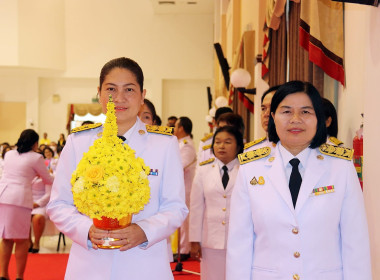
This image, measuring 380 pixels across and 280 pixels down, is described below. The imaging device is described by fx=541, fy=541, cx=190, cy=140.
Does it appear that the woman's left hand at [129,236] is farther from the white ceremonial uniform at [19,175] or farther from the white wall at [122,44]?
the white wall at [122,44]

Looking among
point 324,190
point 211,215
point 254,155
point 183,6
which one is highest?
point 183,6

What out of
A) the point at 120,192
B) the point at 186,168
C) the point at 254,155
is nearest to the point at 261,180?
the point at 254,155

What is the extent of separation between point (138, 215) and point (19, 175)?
420cm

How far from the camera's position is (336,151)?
2303 mm

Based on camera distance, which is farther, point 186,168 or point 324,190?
point 186,168

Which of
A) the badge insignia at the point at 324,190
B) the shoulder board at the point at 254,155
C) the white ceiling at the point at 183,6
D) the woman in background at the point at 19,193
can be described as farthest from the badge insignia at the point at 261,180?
the white ceiling at the point at 183,6

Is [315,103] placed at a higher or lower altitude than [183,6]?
lower

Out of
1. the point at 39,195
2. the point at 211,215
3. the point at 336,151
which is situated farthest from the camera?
the point at 39,195

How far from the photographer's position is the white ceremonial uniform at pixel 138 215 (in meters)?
2.18

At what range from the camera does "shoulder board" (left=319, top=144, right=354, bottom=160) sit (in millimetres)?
2283

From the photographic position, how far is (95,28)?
70.2 feet

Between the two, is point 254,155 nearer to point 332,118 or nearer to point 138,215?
point 138,215

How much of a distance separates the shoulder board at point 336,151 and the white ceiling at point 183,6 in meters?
18.2

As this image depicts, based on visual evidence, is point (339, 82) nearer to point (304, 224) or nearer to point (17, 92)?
point (304, 224)
